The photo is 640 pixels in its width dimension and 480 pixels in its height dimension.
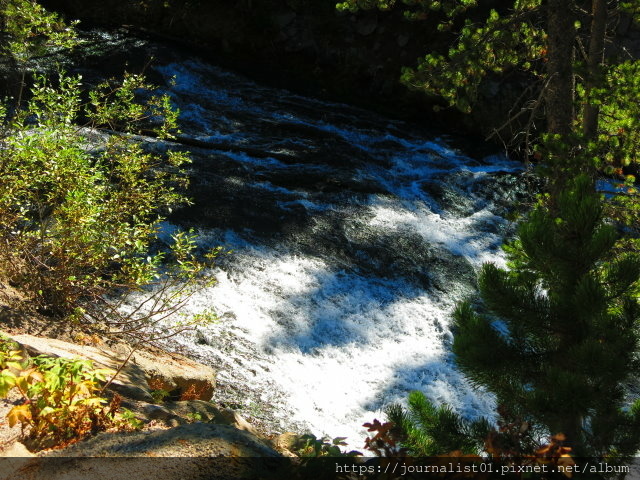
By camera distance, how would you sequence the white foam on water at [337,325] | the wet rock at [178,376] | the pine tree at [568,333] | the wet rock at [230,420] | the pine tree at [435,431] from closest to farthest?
the pine tree at [568,333] < the pine tree at [435,431] < the wet rock at [230,420] < the wet rock at [178,376] < the white foam on water at [337,325]

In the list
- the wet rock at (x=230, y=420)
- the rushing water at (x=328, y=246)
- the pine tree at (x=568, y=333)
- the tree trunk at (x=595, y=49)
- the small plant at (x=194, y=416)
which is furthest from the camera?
the rushing water at (x=328, y=246)

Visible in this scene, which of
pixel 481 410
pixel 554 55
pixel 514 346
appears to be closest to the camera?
pixel 514 346

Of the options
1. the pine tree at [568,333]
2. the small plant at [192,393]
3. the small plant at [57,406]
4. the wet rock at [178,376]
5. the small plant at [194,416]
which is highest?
the pine tree at [568,333]

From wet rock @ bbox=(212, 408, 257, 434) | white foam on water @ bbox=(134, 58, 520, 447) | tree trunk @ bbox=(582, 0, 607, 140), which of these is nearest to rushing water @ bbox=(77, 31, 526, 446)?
white foam on water @ bbox=(134, 58, 520, 447)

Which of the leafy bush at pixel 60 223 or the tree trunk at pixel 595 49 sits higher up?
the tree trunk at pixel 595 49

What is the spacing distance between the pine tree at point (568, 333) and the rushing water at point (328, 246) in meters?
2.79

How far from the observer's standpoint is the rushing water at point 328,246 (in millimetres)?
6277

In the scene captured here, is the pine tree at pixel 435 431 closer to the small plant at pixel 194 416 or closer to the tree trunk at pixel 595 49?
the small plant at pixel 194 416

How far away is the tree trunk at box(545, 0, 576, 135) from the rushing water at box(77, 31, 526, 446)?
2.88 metres

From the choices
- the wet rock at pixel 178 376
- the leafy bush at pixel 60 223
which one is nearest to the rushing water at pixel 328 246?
the wet rock at pixel 178 376

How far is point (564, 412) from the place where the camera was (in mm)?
2979

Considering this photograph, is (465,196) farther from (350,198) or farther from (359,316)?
(359,316)

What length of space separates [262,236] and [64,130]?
11.5ft

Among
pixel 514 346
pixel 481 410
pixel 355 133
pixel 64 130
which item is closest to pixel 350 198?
pixel 355 133
